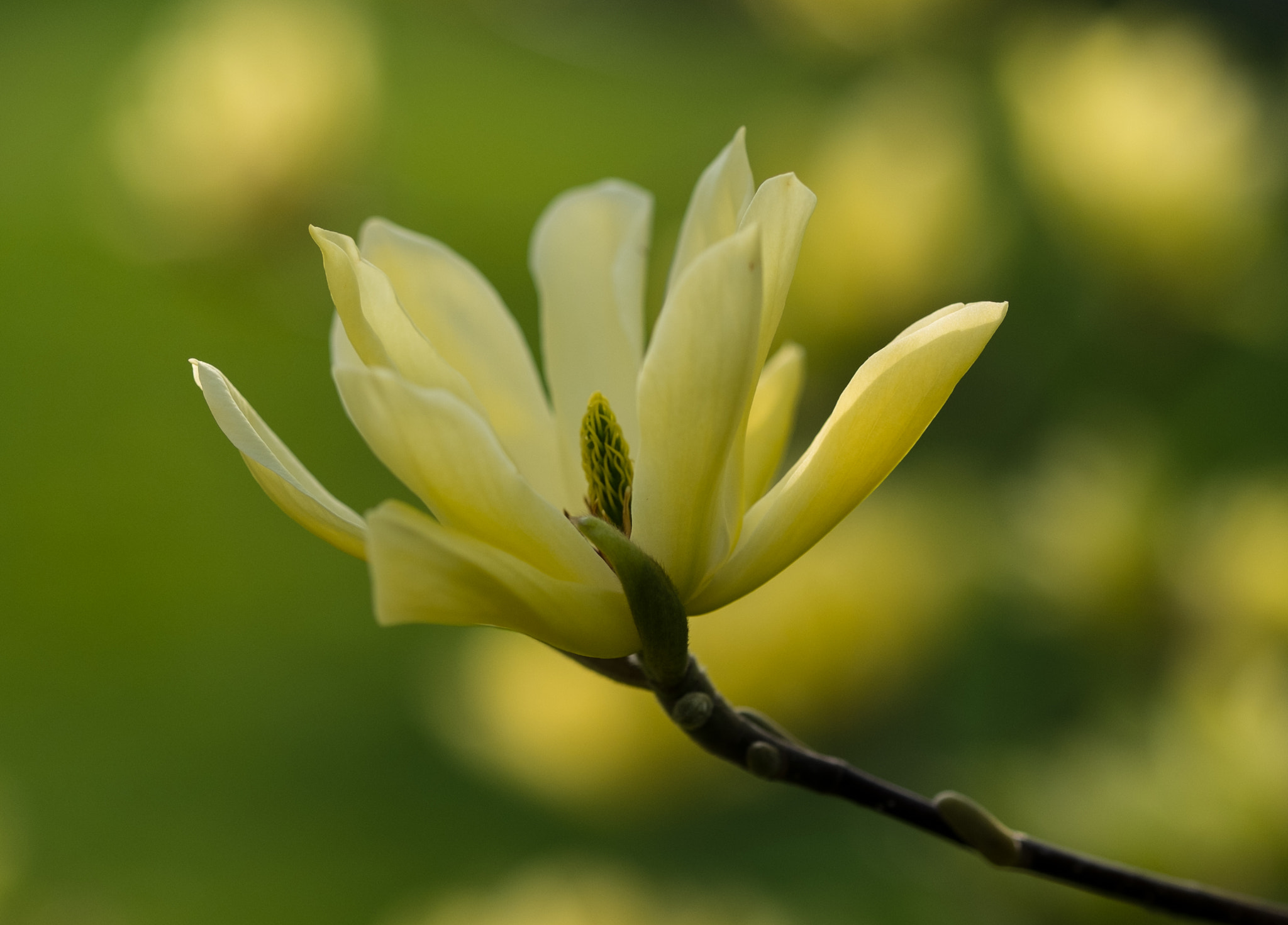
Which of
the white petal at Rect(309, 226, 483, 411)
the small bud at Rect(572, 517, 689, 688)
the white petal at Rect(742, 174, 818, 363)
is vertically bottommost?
the small bud at Rect(572, 517, 689, 688)

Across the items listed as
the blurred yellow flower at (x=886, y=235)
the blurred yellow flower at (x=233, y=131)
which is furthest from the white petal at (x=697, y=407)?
the blurred yellow flower at (x=233, y=131)

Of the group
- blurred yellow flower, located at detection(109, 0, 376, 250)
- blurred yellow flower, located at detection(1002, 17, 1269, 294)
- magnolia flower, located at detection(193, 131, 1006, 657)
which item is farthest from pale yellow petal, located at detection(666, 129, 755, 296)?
blurred yellow flower, located at detection(109, 0, 376, 250)

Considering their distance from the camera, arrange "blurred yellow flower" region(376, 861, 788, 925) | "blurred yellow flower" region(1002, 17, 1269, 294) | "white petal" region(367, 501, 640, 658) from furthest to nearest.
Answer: "blurred yellow flower" region(1002, 17, 1269, 294), "blurred yellow flower" region(376, 861, 788, 925), "white petal" region(367, 501, 640, 658)

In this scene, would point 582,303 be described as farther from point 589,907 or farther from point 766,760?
point 589,907

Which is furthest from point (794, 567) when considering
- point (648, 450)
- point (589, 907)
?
point (648, 450)

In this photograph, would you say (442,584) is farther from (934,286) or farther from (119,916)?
(119,916)

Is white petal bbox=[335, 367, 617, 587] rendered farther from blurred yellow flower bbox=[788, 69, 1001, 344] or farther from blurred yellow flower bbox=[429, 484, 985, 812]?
blurred yellow flower bbox=[788, 69, 1001, 344]

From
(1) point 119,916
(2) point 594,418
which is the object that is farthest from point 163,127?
(2) point 594,418
